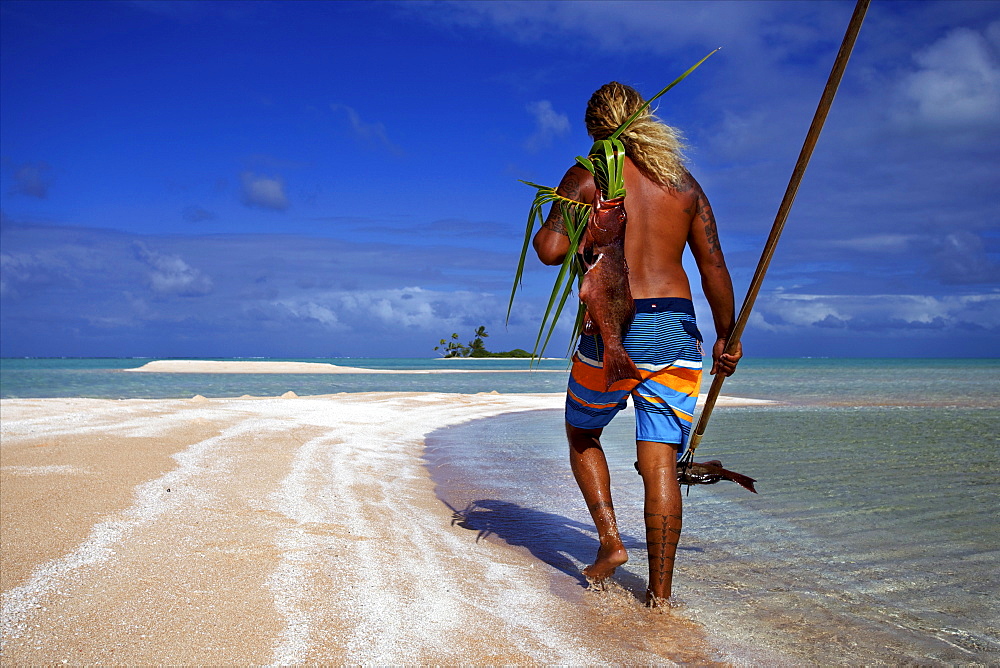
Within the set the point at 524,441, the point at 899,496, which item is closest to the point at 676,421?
the point at 899,496

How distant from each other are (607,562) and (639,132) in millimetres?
1870

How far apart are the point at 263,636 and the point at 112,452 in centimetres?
429

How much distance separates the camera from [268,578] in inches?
111

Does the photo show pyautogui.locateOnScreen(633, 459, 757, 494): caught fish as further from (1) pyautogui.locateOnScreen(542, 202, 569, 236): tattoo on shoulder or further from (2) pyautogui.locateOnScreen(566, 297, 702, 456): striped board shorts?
(1) pyautogui.locateOnScreen(542, 202, 569, 236): tattoo on shoulder

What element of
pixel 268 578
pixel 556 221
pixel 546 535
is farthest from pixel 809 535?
pixel 268 578

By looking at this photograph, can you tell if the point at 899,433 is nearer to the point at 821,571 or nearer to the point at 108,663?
the point at 821,571

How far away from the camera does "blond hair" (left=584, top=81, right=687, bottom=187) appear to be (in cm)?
288

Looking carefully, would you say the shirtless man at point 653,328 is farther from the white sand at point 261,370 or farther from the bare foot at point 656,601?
the white sand at point 261,370

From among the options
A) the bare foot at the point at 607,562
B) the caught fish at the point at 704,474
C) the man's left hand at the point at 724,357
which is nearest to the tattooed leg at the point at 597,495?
the bare foot at the point at 607,562

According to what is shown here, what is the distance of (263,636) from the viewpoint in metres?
2.27

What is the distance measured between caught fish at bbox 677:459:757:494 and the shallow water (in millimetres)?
441

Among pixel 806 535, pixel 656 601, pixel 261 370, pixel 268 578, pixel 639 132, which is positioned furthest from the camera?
pixel 261 370

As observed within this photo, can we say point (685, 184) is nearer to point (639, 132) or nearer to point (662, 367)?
point (639, 132)

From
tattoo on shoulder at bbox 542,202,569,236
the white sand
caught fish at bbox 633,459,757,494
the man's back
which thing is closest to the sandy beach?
caught fish at bbox 633,459,757,494
